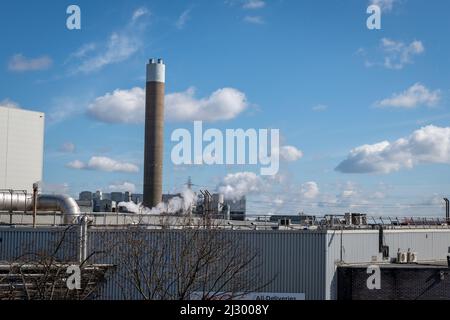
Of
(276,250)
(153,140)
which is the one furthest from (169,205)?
(276,250)

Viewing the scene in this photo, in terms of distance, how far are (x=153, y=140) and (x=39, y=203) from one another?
58.8ft

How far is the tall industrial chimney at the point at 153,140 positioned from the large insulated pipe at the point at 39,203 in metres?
16.9

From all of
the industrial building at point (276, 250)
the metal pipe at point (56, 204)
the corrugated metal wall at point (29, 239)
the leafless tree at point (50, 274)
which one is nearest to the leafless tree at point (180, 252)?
the industrial building at point (276, 250)

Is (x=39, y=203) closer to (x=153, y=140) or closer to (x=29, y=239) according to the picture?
(x=29, y=239)

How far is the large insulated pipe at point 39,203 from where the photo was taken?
141ft

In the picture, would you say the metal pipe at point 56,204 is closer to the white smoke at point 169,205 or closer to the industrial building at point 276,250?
the industrial building at point 276,250

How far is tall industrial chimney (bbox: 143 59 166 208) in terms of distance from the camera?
196ft

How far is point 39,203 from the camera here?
43594 millimetres

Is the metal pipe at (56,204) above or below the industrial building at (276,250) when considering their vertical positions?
above

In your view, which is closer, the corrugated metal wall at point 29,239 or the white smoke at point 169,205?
the corrugated metal wall at point 29,239

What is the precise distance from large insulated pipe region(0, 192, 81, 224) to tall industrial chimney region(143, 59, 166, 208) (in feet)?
55.6

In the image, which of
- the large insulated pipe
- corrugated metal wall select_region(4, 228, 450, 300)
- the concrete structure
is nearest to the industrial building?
corrugated metal wall select_region(4, 228, 450, 300)
